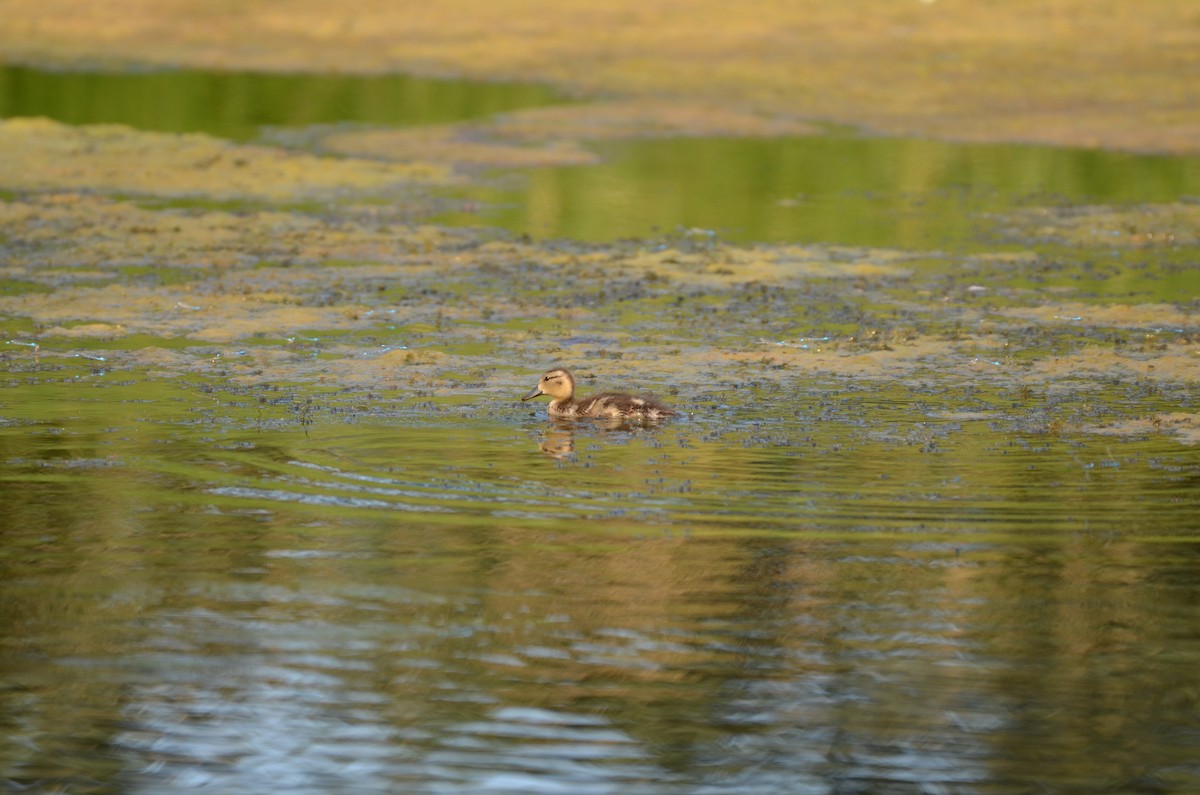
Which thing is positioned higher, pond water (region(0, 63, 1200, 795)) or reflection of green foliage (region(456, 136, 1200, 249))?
reflection of green foliage (region(456, 136, 1200, 249))

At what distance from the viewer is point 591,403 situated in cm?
963

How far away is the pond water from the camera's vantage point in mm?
5289

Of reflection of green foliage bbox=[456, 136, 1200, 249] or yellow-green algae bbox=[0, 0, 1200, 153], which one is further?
yellow-green algae bbox=[0, 0, 1200, 153]

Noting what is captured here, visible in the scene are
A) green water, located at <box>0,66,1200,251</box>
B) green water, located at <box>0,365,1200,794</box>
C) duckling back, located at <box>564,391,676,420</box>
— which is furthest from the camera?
green water, located at <box>0,66,1200,251</box>

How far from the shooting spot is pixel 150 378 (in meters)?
10.3

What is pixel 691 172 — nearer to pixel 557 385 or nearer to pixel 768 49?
pixel 768 49

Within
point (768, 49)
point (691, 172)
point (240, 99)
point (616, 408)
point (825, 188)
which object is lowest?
point (616, 408)

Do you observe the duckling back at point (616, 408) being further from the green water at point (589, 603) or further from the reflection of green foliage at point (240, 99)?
the reflection of green foliage at point (240, 99)

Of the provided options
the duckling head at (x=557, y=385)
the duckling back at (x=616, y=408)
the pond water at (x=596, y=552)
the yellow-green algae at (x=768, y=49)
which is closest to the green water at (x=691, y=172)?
the yellow-green algae at (x=768, y=49)

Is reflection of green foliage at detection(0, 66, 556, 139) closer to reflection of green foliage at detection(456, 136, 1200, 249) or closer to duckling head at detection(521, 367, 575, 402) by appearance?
reflection of green foliage at detection(456, 136, 1200, 249)

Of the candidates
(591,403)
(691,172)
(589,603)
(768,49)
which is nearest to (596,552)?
(589,603)

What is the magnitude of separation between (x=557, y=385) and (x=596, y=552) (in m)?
2.84

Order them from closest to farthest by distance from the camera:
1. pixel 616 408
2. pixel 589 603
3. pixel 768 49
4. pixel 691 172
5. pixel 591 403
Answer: pixel 589 603, pixel 616 408, pixel 591 403, pixel 691 172, pixel 768 49

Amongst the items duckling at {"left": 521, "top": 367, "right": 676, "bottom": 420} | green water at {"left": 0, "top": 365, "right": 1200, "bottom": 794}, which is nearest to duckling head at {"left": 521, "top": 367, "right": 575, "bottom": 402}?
duckling at {"left": 521, "top": 367, "right": 676, "bottom": 420}
